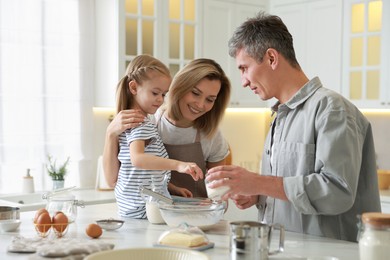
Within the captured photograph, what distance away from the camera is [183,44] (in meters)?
4.83

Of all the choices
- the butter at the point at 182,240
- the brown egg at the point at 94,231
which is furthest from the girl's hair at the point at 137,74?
the butter at the point at 182,240

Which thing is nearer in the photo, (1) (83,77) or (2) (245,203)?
(2) (245,203)

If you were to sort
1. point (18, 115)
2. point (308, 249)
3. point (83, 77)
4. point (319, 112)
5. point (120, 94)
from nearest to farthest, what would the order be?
1. point (308, 249)
2. point (319, 112)
3. point (120, 94)
4. point (18, 115)
5. point (83, 77)

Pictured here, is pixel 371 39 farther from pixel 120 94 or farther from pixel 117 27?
pixel 120 94

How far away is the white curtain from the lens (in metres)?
4.31

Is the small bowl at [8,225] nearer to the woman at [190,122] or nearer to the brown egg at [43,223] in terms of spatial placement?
the brown egg at [43,223]

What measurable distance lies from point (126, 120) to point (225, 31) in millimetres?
2767

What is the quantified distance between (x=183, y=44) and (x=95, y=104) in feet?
2.67

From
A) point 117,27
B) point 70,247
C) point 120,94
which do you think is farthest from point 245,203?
point 117,27

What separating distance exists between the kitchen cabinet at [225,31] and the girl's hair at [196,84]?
2.25m

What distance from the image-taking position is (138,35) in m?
4.53

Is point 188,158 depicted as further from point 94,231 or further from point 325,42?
point 325,42

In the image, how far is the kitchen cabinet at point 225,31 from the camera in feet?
16.5

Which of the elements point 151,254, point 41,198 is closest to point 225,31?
point 41,198
